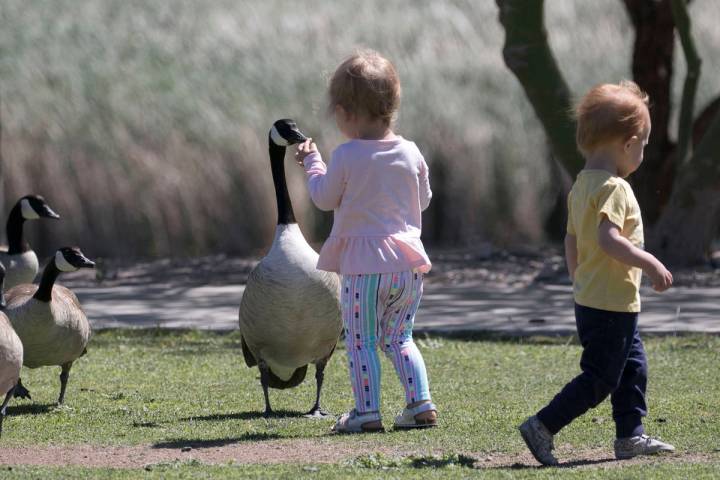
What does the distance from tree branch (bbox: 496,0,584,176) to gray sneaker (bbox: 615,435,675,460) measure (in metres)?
6.45

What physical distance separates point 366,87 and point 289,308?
4.33 feet

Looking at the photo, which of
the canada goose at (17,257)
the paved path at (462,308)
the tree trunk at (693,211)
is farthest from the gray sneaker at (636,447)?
the tree trunk at (693,211)

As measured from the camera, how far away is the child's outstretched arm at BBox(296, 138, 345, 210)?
19.8 feet

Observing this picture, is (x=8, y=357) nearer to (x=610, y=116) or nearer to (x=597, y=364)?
(x=597, y=364)

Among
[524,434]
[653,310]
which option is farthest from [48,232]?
[524,434]

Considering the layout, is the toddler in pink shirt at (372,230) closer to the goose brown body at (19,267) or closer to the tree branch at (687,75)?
the goose brown body at (19,267)

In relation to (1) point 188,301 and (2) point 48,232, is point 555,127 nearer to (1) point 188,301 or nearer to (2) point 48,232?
(1) point 188,301

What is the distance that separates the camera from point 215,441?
6.12 meters

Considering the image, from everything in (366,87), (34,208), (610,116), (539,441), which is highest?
(366,87)

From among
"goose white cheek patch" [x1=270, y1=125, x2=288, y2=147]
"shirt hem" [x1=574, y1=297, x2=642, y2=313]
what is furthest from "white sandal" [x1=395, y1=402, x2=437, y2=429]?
"goose white cheek patch" [x1=270, y1=125, x2=288, y2=147]

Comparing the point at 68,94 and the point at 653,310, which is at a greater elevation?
the point at 68,94

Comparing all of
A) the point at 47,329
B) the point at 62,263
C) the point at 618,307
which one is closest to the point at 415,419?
the point at 618,307

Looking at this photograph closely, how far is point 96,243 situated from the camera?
47.7 feet

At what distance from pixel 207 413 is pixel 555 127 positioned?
19.9 ft
